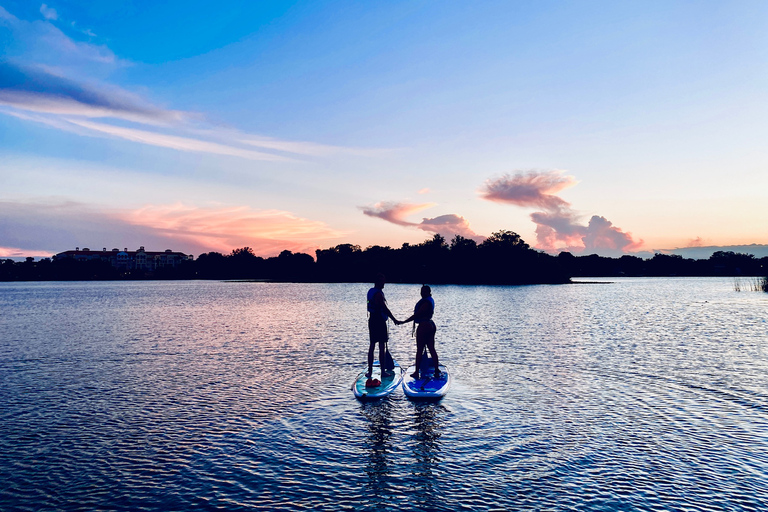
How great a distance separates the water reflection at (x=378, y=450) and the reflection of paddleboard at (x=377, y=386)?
0.29 meters

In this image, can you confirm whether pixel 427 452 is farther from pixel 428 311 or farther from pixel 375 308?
pixel 375 308

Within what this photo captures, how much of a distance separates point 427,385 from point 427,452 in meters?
5.77

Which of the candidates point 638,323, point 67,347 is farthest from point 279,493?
point 638,323

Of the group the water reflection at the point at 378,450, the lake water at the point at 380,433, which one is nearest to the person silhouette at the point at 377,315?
the water reflection at the point at 378,450

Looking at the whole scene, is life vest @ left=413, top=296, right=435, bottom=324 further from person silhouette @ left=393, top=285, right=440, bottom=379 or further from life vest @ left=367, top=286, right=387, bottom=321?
life vest @ left=367, top=286, right=387, bottom=321

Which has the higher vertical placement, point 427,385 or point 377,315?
point 377,315

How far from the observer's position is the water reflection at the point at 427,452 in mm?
9727

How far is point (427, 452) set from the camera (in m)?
12.2

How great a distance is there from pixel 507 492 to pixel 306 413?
7.66 m

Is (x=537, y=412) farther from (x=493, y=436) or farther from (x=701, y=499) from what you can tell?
(x=701, y=499)

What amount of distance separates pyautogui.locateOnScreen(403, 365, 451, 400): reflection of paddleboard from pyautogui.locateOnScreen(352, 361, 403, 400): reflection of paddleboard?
378 millimetres

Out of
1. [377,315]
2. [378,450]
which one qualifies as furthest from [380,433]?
[377,315]

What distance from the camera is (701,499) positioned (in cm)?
959

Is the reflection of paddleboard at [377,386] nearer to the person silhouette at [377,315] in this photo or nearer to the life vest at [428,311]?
the person silhouette at [377,315]
